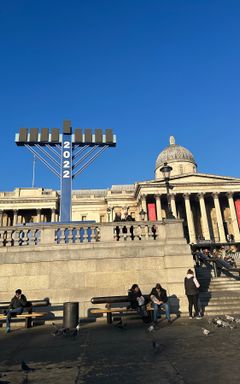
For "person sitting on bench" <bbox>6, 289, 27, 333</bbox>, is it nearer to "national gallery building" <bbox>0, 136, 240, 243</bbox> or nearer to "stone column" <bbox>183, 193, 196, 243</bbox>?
"national gallery building" <bbox>0, 136, 240, 243</bbox>

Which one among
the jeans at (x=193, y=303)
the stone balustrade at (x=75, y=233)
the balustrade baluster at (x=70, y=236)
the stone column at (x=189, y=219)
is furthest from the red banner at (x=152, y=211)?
the jeans at (x=193, y=303)

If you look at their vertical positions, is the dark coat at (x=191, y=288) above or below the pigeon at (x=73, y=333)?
above

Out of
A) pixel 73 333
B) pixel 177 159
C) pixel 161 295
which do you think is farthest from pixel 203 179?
pixel 73 333

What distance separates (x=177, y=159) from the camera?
7075 cm

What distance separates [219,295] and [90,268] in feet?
19.4

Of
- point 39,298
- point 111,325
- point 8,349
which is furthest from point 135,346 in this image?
point 39,298

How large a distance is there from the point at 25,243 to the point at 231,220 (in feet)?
171

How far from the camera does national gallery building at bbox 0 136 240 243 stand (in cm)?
5488

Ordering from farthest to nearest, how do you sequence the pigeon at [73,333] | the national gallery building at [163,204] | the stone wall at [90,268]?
1. the national gallery building at [163,204]
2. the stone wall at [90,268]
3. the pigeon at [73,333]

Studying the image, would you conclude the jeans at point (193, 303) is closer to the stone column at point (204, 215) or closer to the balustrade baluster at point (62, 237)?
the balustrade baluster at point (62, 237)

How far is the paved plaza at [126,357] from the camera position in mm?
4176

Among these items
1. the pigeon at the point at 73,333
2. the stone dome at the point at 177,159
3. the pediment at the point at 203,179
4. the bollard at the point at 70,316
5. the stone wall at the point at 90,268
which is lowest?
the pigeon at the point at 73,333

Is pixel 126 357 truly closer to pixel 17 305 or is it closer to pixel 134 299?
pixel 134 299

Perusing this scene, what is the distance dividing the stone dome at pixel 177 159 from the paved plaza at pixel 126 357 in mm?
63227
